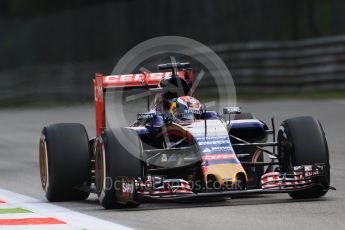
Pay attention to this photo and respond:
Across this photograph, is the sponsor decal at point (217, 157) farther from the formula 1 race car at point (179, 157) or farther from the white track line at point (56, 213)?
the white track line at point (56, 213)

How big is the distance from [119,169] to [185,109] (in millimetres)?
1260

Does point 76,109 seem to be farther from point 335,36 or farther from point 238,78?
point 335,36

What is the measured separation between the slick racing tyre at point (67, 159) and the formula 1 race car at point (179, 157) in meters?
0.01

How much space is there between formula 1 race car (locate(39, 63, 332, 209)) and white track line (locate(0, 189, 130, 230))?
1.03 feet

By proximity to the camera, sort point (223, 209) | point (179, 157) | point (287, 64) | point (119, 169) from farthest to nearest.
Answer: point (287, 64) → point (179, 157) → point (119, 169) → point (223, 209)

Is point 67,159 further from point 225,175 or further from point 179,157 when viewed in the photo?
point 225,175

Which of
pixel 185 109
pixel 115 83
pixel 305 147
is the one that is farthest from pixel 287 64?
pixel 305 147

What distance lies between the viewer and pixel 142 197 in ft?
33.0

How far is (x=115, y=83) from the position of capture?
1233 cm

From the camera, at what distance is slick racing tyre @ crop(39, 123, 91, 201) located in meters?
11.3

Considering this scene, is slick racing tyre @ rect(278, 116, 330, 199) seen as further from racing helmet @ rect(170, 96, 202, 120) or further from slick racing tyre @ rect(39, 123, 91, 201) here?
slick racing tyre @ rect(39, 123, 91, 201)

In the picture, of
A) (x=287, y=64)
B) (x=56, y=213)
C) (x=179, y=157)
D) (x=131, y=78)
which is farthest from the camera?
(x=287, y=64)

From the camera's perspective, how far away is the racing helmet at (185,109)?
436 inches

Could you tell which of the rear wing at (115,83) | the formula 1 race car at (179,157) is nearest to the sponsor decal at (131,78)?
the rear wing at (115,83)
